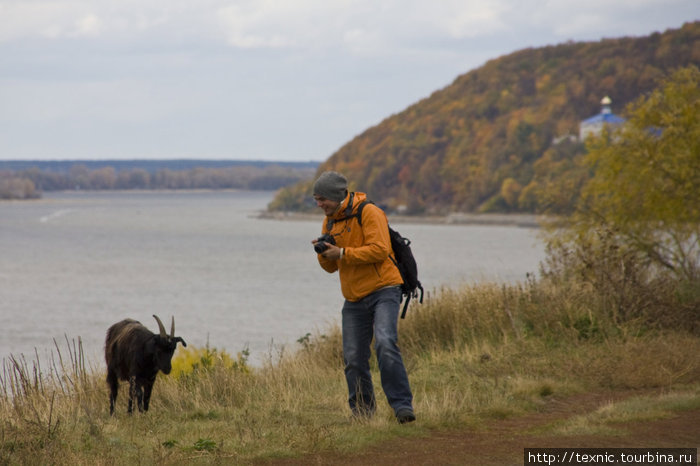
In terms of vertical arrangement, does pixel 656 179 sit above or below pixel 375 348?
above

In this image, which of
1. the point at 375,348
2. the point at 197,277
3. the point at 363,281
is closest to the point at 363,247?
the point at 363,281

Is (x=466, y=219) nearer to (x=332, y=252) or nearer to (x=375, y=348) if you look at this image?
(x=375, y=348)

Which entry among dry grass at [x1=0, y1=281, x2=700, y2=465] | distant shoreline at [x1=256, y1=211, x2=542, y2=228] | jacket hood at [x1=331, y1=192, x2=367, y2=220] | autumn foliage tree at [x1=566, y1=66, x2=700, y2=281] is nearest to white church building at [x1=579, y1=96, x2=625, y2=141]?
distant shoreline at [x1=256, y1=211, x2=542, y2=228]

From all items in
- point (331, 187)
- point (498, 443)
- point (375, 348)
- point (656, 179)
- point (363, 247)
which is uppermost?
point (656, 179)

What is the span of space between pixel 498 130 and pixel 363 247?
137823 mm

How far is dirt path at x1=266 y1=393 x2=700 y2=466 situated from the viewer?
587cm

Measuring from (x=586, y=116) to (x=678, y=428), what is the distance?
14761cm

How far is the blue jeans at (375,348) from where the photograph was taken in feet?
22.4

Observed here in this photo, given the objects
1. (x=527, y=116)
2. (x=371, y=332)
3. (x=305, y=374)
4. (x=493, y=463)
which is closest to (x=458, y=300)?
(x=305, y=374)

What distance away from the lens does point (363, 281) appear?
6883 mm

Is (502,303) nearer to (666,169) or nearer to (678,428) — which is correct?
(678,428)

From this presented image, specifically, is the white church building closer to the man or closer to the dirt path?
the dirt path

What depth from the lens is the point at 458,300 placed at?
1230cm

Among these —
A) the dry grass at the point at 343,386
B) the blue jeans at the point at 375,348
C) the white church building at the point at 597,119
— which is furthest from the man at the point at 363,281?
the white church building at the point at 597,119
